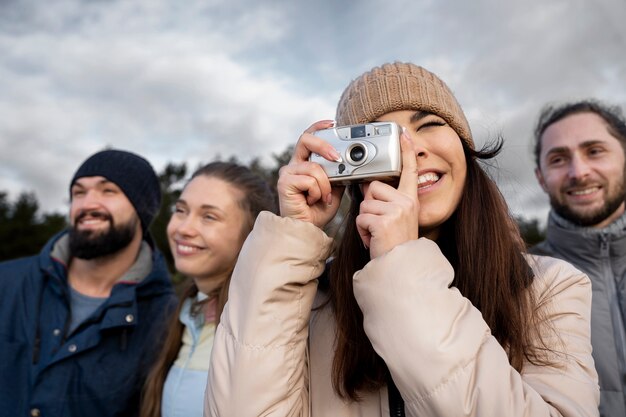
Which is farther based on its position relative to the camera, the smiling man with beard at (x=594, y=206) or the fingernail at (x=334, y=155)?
the smiling man with beard at (x=594, y=206)

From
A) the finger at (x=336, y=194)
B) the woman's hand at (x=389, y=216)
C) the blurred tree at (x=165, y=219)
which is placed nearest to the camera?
the woman's hand at (x=389, y=216)

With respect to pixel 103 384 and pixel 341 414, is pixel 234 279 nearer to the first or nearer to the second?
pixel 341 414

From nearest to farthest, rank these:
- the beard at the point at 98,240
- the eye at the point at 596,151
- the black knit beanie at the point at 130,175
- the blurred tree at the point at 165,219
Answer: the eye at the point at 596,151
the beard at the point at 98,240
the black knit beanie at the point at 130,175
the blurred tree at the point at 165,219

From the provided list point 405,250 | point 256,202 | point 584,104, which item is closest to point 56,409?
point 256,202

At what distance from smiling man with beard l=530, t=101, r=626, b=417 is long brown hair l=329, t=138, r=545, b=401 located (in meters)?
1.20

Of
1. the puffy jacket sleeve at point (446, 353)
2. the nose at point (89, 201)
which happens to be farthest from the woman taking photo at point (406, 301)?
the nose at point (89, 201)

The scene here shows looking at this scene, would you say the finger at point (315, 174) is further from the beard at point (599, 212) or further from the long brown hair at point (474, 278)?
the beard at point (599, 212)

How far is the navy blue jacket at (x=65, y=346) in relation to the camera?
3.18 metres

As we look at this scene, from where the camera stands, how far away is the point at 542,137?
3.58m

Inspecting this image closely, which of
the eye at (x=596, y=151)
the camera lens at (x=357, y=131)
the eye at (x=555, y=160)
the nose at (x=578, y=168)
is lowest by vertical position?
the camera lens at (x=357, y=131)

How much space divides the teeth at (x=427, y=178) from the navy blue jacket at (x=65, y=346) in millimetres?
2496

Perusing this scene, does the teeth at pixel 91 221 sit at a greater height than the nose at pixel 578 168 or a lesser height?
lesser

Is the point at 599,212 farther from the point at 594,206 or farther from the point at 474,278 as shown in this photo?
the point at 474,278

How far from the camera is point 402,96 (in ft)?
6.49
